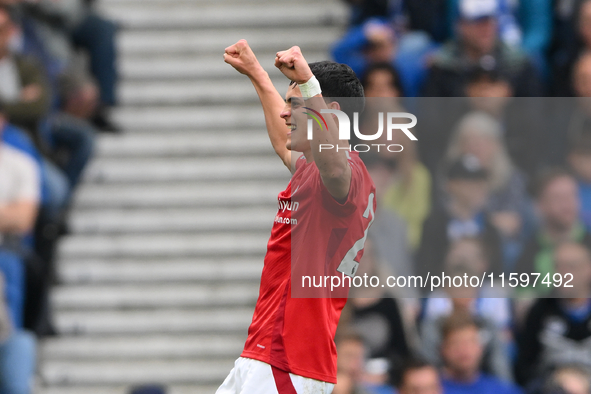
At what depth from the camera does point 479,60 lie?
672cm

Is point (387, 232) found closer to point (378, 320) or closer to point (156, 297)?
point (378, 320)

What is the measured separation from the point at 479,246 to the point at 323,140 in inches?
109

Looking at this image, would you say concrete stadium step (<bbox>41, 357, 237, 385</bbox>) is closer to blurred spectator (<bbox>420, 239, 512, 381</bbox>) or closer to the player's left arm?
blurred spectator (<bbox>420, 239, 512, 381</bbox>)

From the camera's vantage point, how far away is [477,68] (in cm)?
667

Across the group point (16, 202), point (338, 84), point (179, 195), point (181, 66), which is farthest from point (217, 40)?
point (338, 84)

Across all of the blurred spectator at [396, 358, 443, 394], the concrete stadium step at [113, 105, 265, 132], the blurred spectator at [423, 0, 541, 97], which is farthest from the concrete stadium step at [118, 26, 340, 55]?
the blurred spectator at [396, 358, 443, 394]

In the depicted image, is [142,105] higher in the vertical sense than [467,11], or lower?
lower

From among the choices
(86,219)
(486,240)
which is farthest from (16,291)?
(486,240)

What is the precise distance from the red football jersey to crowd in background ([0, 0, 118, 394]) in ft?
10.1

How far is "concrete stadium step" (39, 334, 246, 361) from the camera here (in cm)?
670

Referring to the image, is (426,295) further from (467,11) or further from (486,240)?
(467,11)

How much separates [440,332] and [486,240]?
25.3 inches

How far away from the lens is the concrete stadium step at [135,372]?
657cm

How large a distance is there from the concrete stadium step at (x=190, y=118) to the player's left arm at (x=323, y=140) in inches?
185
